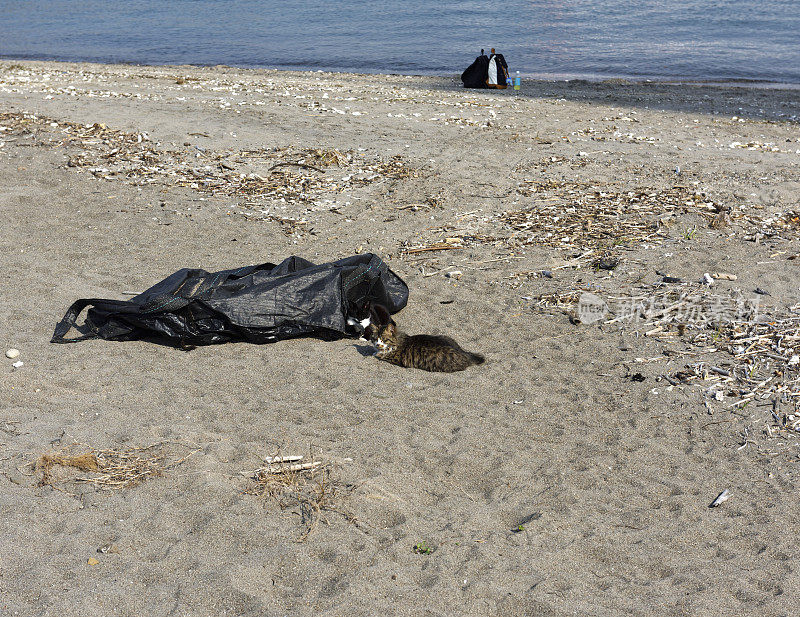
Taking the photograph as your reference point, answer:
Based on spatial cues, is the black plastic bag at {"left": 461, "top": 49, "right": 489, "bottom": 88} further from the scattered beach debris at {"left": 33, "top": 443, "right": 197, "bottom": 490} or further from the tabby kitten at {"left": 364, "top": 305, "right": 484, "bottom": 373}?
the scattered beach debris at {"left": 33, "top": 443, "right": 197, "bottom": 490}

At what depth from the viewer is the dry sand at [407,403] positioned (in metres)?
3.11

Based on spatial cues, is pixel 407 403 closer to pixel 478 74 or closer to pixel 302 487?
pixel 302 487

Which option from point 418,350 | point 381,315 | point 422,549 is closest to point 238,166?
point 381,315

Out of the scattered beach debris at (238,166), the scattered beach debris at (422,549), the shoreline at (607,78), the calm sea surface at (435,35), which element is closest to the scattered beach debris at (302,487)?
the scattered beach debris at (422,549)

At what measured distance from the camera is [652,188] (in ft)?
29.4

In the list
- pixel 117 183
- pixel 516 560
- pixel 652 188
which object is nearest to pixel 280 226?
pixel 117 183

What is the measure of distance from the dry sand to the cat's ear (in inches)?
11.5

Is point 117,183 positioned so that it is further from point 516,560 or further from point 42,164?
point 516,560

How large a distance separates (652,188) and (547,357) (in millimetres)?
4634

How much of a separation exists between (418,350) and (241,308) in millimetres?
1559

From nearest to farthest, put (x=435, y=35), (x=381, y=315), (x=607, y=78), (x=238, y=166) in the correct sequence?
1. (x=381, y=315)
2. (x=238, y=166)
3. (x=607, y=78)
4. (x=435, y=35)

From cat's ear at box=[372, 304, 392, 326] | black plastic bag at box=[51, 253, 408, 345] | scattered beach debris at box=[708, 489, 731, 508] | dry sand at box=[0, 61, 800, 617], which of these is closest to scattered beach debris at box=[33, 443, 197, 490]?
dry sand at box=[0, 61, 800, 617]

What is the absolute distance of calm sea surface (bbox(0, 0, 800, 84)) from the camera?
77.9ft

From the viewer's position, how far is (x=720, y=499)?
3752 mm
